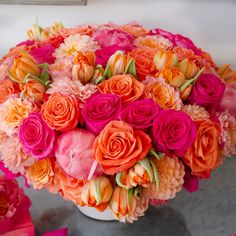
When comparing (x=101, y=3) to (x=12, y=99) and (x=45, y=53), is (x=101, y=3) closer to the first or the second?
(x=45, y=53)

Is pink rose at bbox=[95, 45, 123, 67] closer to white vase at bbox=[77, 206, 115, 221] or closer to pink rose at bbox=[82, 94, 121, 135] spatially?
pink rose at bbox=[82, 94, 121, 135]

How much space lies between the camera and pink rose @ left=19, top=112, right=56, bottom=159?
0.62 m

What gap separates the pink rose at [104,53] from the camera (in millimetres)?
714

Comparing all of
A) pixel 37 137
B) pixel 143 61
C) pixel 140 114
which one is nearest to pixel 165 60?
pixel 143 61

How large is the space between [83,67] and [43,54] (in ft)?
0.41

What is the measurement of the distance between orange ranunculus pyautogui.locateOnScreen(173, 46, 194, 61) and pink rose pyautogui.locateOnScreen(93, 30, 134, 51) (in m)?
0.09

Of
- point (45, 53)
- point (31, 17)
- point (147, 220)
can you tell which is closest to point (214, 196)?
point (147, 220)

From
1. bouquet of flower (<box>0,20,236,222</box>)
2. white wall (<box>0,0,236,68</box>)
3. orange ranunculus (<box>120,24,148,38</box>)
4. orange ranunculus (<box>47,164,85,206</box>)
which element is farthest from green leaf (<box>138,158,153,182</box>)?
white wall (<box>0,0,236,68</box>)

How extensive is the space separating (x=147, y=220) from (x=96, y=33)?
0.39m

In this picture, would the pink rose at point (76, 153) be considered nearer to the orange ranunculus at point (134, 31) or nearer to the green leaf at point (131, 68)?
the green leaf at point (131, 68)

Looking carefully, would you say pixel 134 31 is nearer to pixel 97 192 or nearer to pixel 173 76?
pixel 173 76

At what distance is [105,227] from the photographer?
2.71ft

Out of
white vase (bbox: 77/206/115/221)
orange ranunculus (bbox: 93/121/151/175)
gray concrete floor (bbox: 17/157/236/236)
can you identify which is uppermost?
orange ranunculus (bbox: 93/121/151/175)

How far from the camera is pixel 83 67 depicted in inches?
26.4
